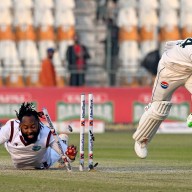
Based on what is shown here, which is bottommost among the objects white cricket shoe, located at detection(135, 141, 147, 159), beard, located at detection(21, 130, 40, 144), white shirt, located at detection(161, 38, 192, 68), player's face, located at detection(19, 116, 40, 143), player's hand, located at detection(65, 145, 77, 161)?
white cricket shoe, located at detection(135, 141, 147, 159)

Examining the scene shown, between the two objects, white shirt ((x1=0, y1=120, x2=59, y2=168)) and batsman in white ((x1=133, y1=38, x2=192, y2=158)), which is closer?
white shirt ((x1=0, y1=120, x2=59, y2=168))

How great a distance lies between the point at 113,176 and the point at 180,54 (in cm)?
210

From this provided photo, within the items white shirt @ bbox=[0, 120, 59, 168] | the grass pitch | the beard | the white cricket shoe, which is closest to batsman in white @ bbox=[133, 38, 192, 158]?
the white cricket shoe

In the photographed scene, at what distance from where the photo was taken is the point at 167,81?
11.6 meters

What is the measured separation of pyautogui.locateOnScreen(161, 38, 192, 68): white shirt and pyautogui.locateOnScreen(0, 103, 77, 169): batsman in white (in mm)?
1776

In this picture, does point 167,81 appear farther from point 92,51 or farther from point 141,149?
point 92,51

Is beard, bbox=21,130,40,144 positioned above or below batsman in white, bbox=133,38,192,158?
below

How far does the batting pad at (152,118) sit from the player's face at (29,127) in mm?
1723

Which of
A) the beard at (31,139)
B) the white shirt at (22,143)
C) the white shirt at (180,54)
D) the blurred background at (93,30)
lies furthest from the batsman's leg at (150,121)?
the blurred background at (93,30)

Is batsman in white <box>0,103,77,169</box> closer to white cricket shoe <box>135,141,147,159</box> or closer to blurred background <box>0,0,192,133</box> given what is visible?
white cricket shoe <box>135,141,147,159</box>

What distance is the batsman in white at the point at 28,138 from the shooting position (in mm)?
10500

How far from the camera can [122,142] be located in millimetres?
18969

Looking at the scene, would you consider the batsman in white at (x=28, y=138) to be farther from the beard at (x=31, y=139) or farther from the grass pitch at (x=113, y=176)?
the grass pitch at (x=113, y=176)

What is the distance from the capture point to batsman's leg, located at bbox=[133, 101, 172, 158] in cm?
1169
